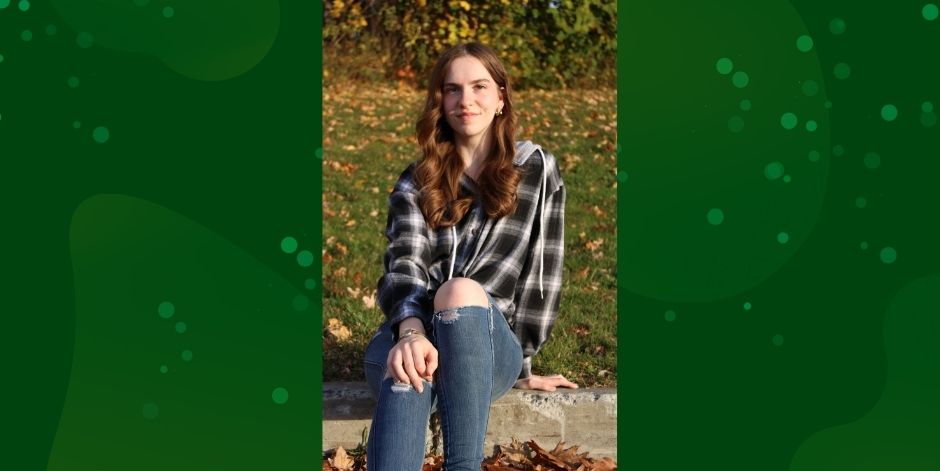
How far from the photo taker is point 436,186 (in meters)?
2.65

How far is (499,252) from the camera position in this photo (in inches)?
104
